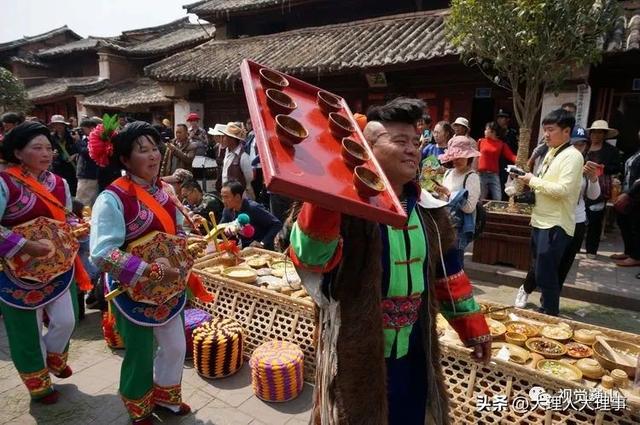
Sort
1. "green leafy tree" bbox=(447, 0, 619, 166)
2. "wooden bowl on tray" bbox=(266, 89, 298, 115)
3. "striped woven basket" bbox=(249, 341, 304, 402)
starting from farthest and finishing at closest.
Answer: "green leafy tree" bbox=(447, 0, 619, 166)
"striped woven basket" bbox=(249, 341, 304, 402)
"wooden bowl on tray" bbox=(266, 89, 298, 115)

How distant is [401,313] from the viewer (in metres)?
1.83

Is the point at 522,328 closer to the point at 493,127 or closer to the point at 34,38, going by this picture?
the point at 493,127

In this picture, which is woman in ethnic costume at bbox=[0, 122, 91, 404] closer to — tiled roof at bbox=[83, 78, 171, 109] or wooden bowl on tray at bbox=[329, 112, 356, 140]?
wooden bowl on tray at bbox=[329, 112, 356, 140]

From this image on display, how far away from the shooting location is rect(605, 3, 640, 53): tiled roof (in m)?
6.31

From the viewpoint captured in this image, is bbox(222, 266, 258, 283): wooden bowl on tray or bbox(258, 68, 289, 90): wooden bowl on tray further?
bbox(222, 266, 258, 283): wooden bowl on tray

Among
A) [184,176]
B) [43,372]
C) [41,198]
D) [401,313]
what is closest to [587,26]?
[401,313]

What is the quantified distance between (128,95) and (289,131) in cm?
1845

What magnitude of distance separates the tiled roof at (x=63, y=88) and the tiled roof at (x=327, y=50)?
751 centimetres

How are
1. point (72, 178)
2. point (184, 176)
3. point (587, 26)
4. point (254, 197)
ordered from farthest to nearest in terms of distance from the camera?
1. point (72, 178)
2. point (254, 197)
3. point (184, 176)
4. point (587, 26)

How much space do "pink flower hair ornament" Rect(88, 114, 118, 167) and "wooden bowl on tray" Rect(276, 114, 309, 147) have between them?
169 cm

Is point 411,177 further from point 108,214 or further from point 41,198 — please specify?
point 41,198

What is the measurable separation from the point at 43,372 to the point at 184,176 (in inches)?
148

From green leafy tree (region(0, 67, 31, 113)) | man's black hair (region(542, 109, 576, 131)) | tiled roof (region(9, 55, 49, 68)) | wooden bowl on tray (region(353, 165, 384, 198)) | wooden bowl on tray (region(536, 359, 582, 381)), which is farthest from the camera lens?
tiled roof (region(9, 55, 49, 68))

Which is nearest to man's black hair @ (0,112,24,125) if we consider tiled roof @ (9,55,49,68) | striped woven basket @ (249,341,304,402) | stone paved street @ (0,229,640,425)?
stone paved street @ (0,229,640,425)
